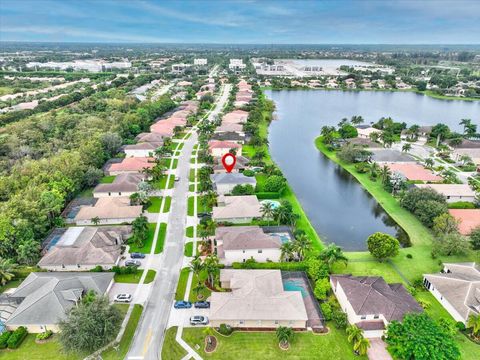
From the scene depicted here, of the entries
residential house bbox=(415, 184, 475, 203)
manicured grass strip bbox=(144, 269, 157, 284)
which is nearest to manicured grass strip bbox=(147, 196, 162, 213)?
manicured grass strip bbox=(144, 269, 157, 284)

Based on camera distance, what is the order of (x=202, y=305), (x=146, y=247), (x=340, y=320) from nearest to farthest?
(x=340, y=320)
(x=202, y=305)
(x=146, y=247)

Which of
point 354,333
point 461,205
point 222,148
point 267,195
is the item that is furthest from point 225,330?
point 222,148

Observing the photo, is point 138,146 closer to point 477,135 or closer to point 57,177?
point 57,177

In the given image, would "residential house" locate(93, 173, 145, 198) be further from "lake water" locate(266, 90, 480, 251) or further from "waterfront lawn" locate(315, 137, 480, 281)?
"waterfront lawn" locate(315, 137, 480, 281)

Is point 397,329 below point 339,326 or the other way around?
the other way around

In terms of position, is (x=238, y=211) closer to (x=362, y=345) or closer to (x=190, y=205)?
(x=190, y=205)

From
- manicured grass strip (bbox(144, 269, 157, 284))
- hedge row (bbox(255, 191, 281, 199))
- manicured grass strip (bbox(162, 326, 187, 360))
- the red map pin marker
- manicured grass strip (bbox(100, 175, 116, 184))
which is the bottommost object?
manicured grass strip (bbox(162, 326, 187, 360))

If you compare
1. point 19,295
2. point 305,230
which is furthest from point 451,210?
point 19,295
